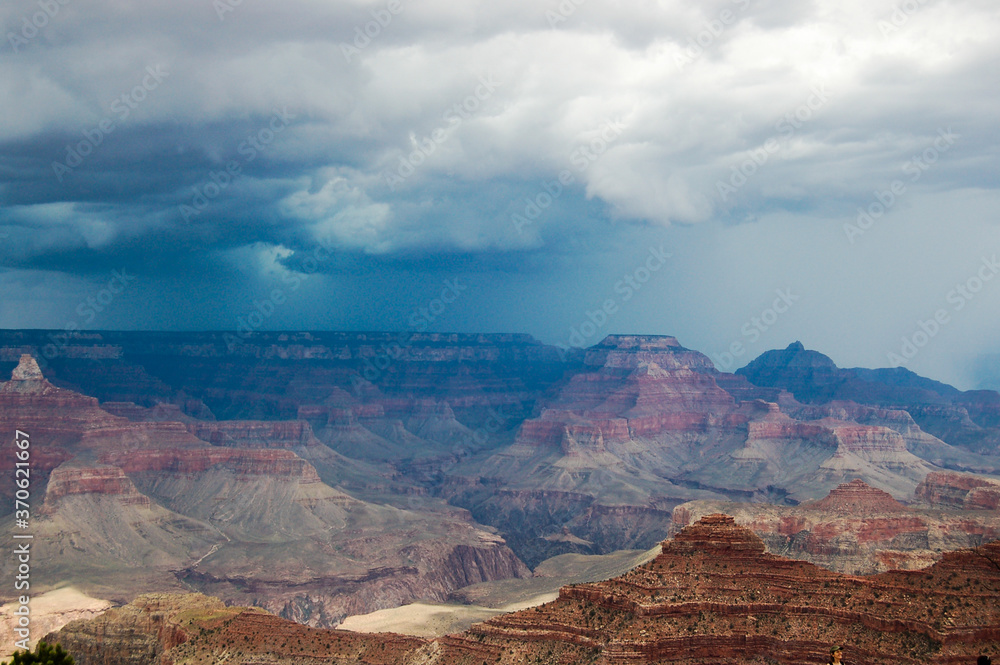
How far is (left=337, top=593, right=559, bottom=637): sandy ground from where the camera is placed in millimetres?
111125

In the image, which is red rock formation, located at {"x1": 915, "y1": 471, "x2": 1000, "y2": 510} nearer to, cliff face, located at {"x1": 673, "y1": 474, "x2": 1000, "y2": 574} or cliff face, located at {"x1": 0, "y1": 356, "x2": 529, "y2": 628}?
cliff face, located at {"x1": 673, "y1": 474, "x2": 1000, "y2": 574}

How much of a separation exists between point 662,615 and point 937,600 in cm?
1771

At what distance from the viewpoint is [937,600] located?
6669 cm

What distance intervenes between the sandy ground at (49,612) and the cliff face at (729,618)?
45.3 metres

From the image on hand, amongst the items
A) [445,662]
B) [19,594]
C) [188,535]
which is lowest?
[445,662]

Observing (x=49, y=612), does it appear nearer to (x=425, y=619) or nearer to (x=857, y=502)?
(x=425, y=619)

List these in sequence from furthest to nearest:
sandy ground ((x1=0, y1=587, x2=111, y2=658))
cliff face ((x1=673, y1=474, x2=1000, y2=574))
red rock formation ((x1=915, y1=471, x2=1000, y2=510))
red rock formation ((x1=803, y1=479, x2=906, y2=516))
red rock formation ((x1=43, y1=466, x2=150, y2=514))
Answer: red rock formation ((x1=43, y1=466, x2=150, y2=514)) < red rock formation ((x1=915, y1=471, x2=1000, y2=510)) < red rock formation ((x1=803, y1=479, x2=906, y2=516)) < cliff face ((x1=673, y1=474, x2=1000, y2=574)) < sandy ground ((x1=0, y1=587, x2=111, y2=658))

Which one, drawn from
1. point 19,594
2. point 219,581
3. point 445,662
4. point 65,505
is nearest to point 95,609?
point 19,594

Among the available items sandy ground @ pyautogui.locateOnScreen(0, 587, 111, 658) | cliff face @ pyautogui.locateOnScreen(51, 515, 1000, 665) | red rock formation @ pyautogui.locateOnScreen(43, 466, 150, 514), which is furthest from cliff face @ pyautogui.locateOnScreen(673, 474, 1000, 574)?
red rock formation @ pyautogui.locateOnScreen(43, 466, 150, 514)

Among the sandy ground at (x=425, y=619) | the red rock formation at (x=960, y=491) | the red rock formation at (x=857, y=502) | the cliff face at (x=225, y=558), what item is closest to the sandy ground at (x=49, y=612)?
the cliff face at (x=225, y=558)

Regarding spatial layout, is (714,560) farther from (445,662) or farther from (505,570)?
(505,570)

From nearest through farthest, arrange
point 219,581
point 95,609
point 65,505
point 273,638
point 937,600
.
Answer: point 937,600
point 273,638
point 95,609
point 219,581
point 65,505

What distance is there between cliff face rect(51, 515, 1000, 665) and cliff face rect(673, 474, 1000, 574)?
51.4 m

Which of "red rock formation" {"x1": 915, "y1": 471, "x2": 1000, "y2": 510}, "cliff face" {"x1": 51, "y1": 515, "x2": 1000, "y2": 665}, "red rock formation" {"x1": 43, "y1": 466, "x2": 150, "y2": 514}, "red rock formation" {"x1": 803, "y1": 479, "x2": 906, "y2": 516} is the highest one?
"red rock formation" {"x1": 43, "y1": 466, "x2": 150, "y2": 514}
